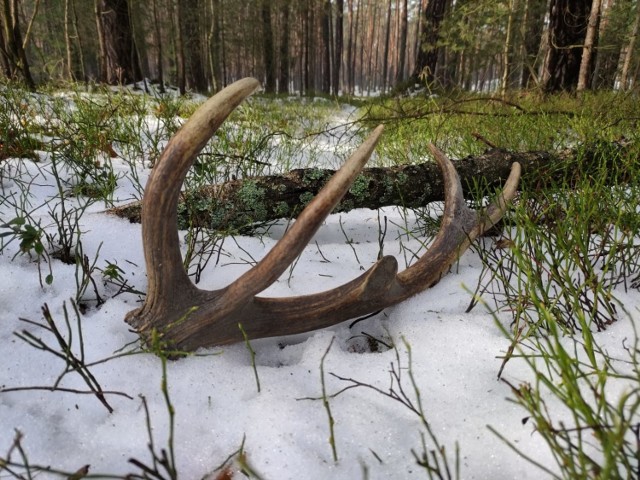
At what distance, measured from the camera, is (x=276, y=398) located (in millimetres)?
1006

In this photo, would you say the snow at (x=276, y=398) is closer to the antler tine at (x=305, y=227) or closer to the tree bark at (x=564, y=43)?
the antler tine at (x=305, y=227)

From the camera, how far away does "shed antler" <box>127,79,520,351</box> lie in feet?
3.22

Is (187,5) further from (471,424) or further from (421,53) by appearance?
(471,424)

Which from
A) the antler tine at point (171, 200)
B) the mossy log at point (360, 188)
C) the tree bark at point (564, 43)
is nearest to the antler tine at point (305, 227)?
the antler tine at point (171, 200)

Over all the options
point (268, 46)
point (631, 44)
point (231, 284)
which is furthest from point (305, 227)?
point (268, 46)

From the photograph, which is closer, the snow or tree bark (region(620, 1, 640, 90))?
the snow

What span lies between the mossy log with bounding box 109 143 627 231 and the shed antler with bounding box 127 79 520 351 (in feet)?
2.19

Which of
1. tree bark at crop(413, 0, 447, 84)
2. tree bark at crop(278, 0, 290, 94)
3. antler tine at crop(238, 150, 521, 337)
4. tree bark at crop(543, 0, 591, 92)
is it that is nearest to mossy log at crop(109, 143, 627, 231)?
antler tine at crop(238, 150, 521, 337)

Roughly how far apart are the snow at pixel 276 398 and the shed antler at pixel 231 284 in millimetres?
72

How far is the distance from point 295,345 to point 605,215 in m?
1.25

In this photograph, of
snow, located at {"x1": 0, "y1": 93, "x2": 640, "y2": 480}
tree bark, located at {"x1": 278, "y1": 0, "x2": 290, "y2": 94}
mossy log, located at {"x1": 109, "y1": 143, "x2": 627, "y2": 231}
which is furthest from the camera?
tree bark, located at {"x1": 278, "y1": 0, "x2": 290, "y2": 94}

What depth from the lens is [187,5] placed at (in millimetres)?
14828

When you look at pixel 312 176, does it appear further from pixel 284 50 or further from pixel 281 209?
pixel 284 50

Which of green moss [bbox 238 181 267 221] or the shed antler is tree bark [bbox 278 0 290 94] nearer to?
green moss [bbox 238 181 267 221]
